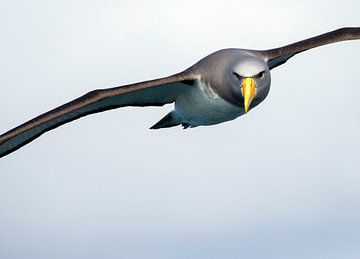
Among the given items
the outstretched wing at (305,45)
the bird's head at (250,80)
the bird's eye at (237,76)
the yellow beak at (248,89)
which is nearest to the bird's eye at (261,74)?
the bird's head at (250,80)

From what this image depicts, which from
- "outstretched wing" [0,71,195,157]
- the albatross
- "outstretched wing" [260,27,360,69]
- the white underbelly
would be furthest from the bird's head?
"outstretched wing" [260,27,360,69]

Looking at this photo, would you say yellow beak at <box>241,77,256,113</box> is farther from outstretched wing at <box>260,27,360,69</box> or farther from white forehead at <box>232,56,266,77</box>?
outstretched wing at <box>260,27,360,69</box>

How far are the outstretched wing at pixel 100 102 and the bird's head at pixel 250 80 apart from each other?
117 cm

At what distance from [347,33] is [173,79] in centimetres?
390

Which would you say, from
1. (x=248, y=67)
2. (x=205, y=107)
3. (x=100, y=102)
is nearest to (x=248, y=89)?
(x=248, y=67)

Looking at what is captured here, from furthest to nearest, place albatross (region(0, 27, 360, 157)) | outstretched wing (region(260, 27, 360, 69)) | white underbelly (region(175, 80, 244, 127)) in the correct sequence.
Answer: outstretched wing (region(260, 27, 360, 69))
white underbelly (region(175, 80, 244, 127))
albatross (region(0, 27, 360, 157))

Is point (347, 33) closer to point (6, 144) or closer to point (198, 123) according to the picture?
point (198, 123)

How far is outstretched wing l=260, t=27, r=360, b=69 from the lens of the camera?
23531mm

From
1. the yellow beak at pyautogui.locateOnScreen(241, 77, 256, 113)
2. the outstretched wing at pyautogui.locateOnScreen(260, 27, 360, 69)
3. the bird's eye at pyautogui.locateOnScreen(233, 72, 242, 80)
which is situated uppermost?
the outstretched wing at pyautogui.locateOnScreen(260, 27, 360, 69)

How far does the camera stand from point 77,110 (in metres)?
23.7

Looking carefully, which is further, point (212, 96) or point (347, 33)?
point (347, 33)

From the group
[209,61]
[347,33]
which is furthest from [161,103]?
[347,33]

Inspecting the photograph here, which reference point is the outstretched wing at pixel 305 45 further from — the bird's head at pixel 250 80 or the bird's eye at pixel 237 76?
the bird's eye at pixel 237 76

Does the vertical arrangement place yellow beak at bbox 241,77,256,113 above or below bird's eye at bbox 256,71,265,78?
below
